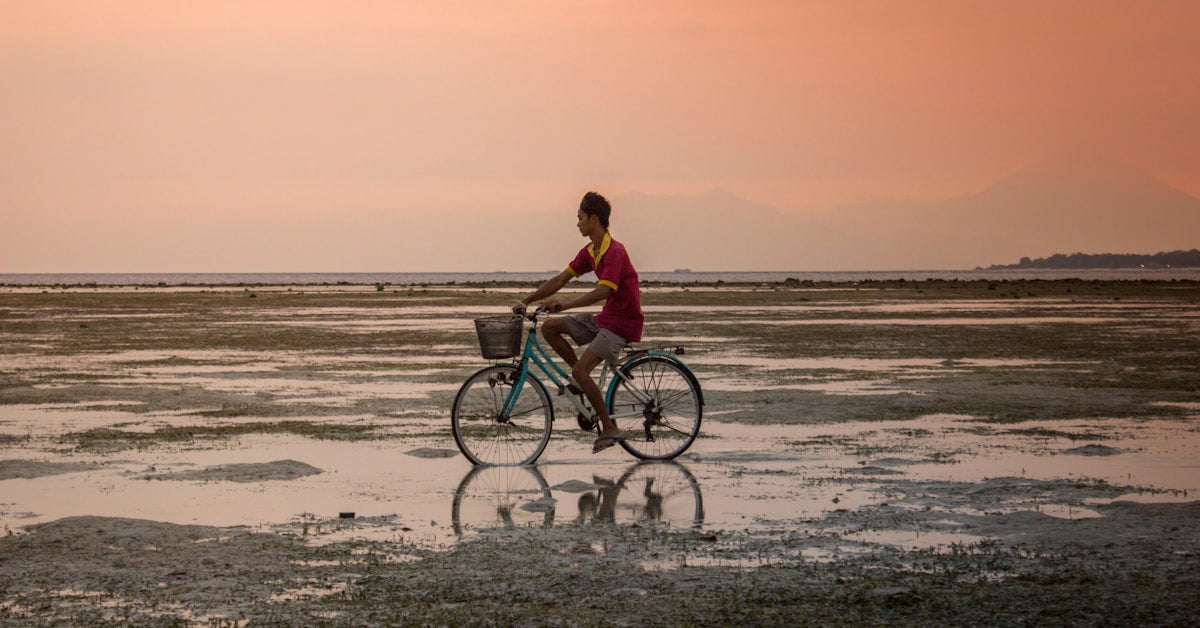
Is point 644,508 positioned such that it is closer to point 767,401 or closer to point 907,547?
point 907,547

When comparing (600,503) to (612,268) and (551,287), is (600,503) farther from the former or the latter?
A: (551,287)

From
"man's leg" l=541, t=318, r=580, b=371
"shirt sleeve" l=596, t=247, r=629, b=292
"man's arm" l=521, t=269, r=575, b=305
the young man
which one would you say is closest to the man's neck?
the young man

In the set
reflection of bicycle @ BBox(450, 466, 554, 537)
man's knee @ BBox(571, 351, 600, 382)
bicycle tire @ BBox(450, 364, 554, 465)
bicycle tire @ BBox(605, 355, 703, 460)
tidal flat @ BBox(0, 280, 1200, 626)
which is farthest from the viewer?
bicycle tire @ BBox(605, 355, 703, 460)

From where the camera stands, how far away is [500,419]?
1221cm

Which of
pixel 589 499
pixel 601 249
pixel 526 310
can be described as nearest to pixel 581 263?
pixel 601 249

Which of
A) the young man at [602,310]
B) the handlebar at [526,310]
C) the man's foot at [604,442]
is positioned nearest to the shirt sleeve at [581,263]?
the young man at [602,310]

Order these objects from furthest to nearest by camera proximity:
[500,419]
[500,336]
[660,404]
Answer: [660,404]
[500,419]
[500,336]

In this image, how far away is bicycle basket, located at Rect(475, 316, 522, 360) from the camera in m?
11.7

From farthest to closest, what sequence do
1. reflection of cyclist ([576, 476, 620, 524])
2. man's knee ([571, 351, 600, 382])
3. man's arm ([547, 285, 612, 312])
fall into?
man's knee ([571, 351, 600, 382]) < man's arm ([547, 285, 612, 312]) < reflection of cyclist ([576, 476, 620, 524])

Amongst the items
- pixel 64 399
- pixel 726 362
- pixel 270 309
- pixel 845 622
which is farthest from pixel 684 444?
pixel 270 309

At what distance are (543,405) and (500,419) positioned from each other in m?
0.43

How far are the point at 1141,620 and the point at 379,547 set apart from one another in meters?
4.48

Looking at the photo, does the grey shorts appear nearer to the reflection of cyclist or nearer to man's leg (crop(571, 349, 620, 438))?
man's leg (crop(571, 349, 620, 438))

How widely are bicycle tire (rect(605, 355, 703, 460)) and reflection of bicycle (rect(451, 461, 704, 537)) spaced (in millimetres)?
419
